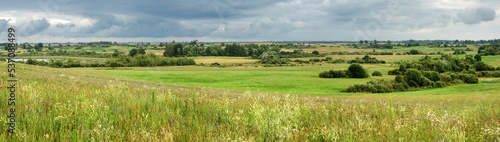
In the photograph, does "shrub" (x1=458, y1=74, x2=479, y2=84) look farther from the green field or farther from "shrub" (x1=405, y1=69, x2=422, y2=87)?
"shrub" (x1=405, y1=69, x2=422, y2=87)

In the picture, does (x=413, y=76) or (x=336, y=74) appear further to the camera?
(x=336, y=74)

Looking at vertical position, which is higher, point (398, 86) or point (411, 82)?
point (411, 82)

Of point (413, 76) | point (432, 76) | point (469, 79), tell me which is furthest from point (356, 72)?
point (469, 79)

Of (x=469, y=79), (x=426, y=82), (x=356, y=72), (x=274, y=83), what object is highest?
(x=356, y=72)

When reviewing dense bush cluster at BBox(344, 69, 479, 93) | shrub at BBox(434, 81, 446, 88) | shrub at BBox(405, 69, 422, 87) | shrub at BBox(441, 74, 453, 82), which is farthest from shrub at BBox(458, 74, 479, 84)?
shrub at BBox(405, 69, 422, 87)

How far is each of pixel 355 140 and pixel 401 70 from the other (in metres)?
105

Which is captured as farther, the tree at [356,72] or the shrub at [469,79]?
the tree at [356,72]

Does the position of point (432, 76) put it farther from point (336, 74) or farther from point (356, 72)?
point (336, 74)

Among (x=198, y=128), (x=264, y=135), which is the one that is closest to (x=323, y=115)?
(x=264, y=135)

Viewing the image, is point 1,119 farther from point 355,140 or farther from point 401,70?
point 401,70

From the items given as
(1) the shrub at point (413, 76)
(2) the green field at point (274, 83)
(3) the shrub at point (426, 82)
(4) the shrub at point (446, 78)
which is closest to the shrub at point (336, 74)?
(2) the green field at point (274, 83)

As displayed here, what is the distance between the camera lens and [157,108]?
553cm

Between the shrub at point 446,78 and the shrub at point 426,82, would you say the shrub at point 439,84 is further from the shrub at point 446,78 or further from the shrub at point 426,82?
the shrub at point 446,78

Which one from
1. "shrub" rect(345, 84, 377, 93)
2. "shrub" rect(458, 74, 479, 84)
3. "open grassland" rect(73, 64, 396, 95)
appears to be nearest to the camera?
"shrub" rect(345, 84, 377, 93)
